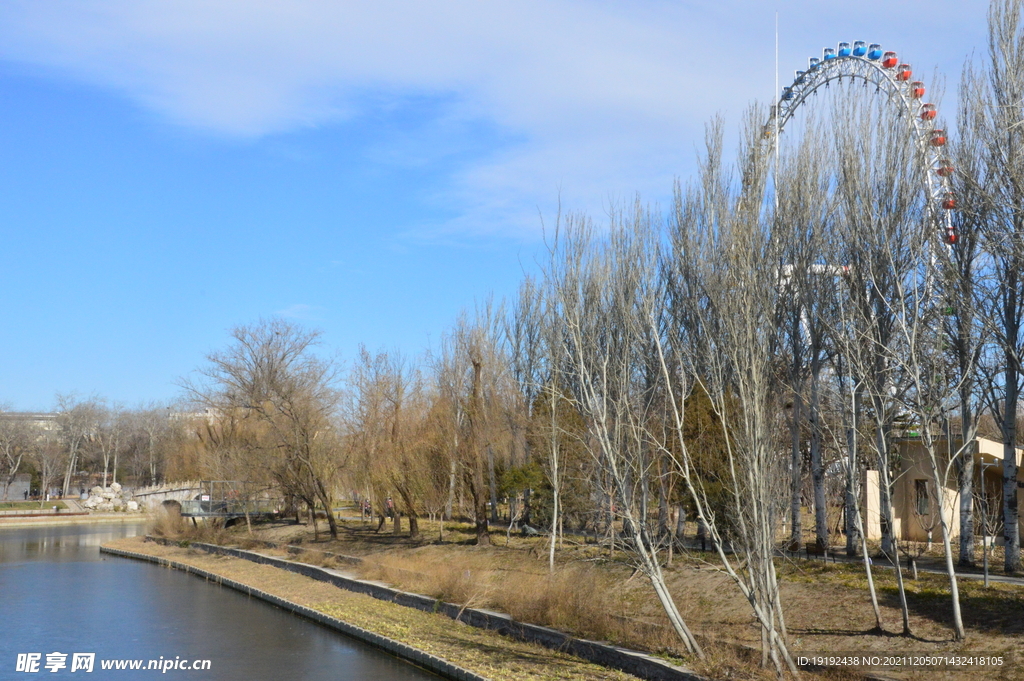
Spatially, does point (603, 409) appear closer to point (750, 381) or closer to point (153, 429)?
point (750, 381)

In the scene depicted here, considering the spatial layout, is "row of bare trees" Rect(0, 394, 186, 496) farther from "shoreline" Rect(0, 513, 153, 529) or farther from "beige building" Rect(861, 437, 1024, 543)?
"beige building" Rect(861, 437, 1024, 543)

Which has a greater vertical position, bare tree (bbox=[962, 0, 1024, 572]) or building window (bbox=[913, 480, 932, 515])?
bare tree (bbox=[962, 0, 1024, 572])

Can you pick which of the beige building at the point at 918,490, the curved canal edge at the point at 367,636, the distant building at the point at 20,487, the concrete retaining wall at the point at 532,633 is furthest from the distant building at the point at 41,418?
the beige building at the point at 918,490

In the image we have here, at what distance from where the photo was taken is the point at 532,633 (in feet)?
54.7

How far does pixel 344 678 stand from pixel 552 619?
12.9ft

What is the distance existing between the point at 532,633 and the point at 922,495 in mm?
12353

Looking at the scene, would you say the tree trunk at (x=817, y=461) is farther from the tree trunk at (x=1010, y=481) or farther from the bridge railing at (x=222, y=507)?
the bridge railing at (x=222, y=507)

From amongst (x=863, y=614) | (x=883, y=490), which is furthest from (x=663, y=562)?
(x=883, y=490)

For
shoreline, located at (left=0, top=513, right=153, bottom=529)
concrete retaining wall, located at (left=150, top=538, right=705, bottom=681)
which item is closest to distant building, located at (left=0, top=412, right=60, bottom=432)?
shoreline, located at (left=0, top=513, right=153, bottom=529)

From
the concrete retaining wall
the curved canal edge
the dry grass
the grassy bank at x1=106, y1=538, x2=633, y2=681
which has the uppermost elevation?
the dry grass

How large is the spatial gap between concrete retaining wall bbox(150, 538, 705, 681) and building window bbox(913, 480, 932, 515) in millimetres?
11718

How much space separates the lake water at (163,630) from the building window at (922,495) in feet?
46.5

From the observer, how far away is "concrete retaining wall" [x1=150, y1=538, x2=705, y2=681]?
13391 millimetres

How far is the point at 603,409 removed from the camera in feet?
46.0
